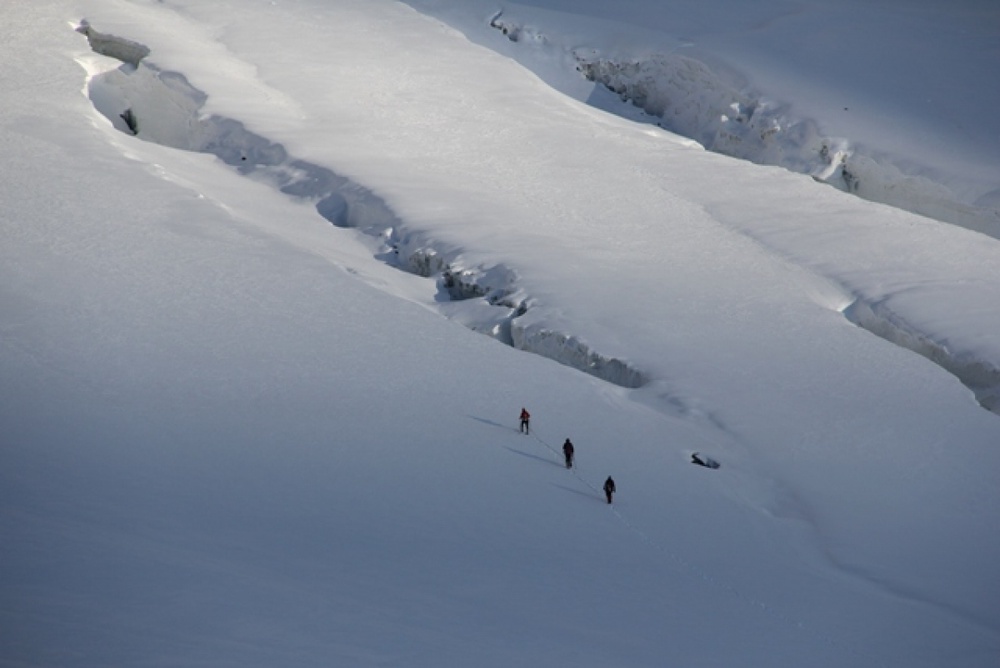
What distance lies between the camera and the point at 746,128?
28.2 metres

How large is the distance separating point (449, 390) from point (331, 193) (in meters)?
7.64

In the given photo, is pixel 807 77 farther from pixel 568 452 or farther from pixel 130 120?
pixel 568 452

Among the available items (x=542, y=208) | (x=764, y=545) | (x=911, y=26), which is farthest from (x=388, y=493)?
(x=911, y=26)

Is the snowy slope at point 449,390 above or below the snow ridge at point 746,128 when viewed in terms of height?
below

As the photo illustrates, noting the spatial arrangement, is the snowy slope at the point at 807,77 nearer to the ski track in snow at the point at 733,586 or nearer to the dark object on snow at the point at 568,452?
the ski track in snow at the point at 733,586

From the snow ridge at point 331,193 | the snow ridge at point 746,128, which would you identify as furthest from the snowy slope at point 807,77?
the snow ridge at point 331,193

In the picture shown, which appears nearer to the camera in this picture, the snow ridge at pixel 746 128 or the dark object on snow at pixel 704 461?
the dark object on snow at pixel 704 461

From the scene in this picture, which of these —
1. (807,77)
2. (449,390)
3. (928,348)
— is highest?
(807,77)

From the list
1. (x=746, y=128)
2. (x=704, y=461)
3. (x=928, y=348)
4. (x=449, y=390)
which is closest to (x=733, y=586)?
(x=704, y=461)

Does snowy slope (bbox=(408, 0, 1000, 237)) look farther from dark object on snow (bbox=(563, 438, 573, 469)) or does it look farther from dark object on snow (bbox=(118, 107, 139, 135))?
dark object on snow (bbox=(563, 438, 573, 469))

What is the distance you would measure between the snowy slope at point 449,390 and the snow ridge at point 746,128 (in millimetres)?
1786

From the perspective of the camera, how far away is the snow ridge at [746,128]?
83.1 feet

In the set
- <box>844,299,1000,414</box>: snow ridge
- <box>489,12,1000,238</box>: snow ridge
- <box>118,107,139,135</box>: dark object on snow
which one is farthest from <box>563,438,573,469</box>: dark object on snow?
<box>118,107,139,135</box>: dark object on snow

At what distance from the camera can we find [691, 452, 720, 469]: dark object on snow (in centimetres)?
1558
